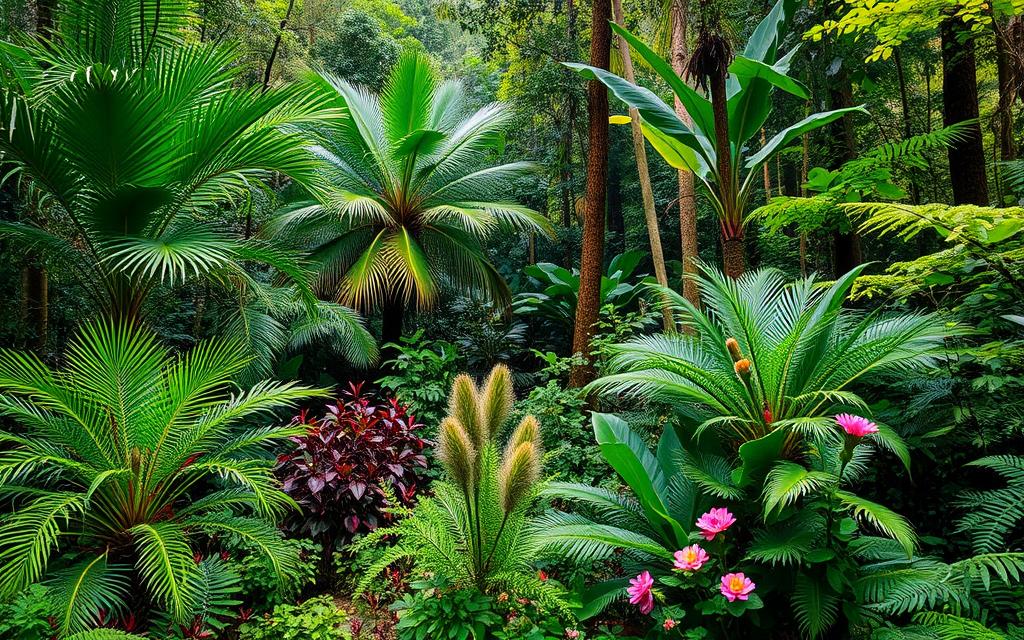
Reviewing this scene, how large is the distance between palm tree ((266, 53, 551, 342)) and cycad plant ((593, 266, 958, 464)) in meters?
4.01

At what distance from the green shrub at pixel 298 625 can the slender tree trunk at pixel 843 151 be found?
598 cm

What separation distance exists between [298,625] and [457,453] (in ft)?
3.93

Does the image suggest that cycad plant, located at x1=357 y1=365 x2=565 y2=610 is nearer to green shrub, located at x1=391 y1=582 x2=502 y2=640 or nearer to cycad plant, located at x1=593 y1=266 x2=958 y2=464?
green shrub, located at x1=391 y1=582 x2=502 y2=640

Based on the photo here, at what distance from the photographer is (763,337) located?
312 centimetres

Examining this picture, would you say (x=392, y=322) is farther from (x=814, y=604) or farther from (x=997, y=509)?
(x=997, y=509)

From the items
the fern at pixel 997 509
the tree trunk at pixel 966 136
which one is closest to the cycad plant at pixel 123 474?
the fern at pixel 997 509

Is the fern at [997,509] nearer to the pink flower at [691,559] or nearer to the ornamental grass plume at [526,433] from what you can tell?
the pink flower at [691,559]

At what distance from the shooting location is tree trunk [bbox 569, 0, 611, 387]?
17.3 ft

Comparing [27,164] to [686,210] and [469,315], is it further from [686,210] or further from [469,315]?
[469,315]

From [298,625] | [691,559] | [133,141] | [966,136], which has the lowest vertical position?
[298,625]

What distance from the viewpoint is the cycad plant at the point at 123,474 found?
8.18 feet

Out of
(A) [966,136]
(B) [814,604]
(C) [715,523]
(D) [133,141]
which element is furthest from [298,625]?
(A) [966,136]

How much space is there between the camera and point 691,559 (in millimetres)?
2174

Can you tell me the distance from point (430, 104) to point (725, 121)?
471 cm
